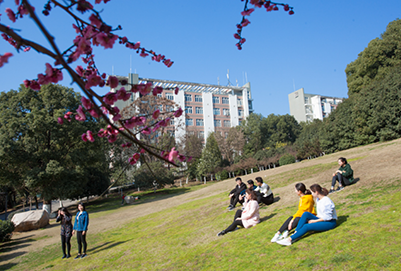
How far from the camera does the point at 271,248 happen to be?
5266 millimetres

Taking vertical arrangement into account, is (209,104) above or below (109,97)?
above

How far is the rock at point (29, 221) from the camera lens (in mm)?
14594

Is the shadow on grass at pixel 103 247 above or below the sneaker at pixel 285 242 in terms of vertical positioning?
below

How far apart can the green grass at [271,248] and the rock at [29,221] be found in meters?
5.84

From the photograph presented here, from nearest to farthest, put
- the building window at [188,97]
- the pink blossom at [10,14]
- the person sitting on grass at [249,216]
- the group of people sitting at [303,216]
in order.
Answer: the pink blossom at [10,14] → the group of people sitting at [303,216] → the person sitting on grass at [249,216] → the building window at [188,97]

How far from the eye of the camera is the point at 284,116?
63.5m

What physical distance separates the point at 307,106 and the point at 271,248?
277ft

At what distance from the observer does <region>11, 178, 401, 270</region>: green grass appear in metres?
4.11

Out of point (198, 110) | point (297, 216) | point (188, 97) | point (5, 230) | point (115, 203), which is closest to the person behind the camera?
point (297, 216)

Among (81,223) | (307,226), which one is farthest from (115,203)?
(307,226)

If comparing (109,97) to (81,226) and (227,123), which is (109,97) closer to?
(81,226)

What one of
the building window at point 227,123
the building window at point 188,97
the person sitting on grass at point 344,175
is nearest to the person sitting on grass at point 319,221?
the person sitting on grass at point 344,175

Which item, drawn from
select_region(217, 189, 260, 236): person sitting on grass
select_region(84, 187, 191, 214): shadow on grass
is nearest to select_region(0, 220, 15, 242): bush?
select_region(84, 187, 191, 214): shadow on grass

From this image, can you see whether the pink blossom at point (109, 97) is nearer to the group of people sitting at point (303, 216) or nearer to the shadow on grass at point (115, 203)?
the group of people sitting at point (303, 216)
